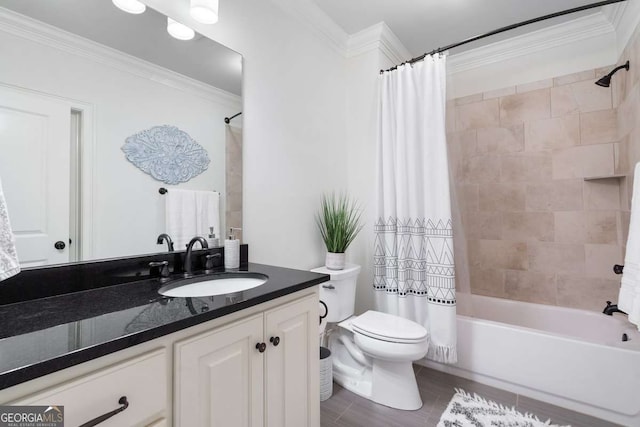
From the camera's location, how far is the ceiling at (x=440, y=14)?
204 cm

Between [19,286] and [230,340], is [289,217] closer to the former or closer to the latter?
[230,340]

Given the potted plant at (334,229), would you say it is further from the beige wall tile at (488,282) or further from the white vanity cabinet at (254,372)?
the beige wall tile at (488,282)

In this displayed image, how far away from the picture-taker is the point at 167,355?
0.75m

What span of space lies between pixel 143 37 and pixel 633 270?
2.33m

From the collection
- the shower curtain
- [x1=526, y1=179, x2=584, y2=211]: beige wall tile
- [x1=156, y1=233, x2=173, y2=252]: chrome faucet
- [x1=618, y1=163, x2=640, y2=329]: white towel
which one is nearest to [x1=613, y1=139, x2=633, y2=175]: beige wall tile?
[x1=526, y1=179, x2=584, y2=211]: beige wall tile

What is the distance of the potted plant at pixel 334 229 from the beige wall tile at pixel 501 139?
145cm

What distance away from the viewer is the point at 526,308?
2395 millimetres

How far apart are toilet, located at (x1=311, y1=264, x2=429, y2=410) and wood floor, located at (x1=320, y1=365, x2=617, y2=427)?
0.06 meters

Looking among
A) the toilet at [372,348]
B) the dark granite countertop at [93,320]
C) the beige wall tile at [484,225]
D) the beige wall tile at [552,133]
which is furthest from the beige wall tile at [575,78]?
the dark granite countertop at [93,320]

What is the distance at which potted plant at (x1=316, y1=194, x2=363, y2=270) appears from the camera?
6.58 ft

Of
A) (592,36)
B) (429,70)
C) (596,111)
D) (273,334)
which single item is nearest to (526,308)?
(596,111)

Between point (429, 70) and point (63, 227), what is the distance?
2.19m

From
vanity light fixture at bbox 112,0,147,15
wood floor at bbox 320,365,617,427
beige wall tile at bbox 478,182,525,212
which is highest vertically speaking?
vanity light fixture at bbox 112,0,147,15

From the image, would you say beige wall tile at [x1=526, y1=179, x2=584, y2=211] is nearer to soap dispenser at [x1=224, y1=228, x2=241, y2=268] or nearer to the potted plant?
the potted plant
